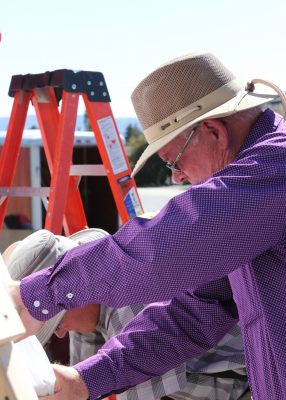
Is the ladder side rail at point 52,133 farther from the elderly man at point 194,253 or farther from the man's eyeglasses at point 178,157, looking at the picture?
the man's eyeglasses at point 178,157

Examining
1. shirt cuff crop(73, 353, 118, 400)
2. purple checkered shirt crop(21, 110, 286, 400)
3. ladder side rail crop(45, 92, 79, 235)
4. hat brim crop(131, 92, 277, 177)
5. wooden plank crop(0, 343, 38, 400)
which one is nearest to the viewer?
wooden plank crop(0, 343, 38, 400)

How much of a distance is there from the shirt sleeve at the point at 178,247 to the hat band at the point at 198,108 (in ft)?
0.77

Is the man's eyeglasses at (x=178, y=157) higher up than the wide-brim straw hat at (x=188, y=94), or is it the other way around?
the wide-brim straw hat at (x=188, y=94)

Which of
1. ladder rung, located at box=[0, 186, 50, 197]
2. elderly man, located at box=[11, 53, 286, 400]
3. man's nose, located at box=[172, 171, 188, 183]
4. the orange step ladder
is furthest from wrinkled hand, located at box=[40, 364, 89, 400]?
ladder rung, located at box=[0, 186, 50, 197]

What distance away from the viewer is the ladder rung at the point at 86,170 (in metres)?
3.78

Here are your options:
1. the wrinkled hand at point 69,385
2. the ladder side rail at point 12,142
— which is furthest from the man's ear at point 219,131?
the ladder side rail at point 12,142

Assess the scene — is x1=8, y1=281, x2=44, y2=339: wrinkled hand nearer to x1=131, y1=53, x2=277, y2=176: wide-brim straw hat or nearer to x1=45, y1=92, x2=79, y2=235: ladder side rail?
x1=131, y1=53, x2=277, y2=176: wide-brim straw hat

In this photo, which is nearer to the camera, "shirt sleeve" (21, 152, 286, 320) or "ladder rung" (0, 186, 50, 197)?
"shirt sleeve" (21, 152, 286, 320)

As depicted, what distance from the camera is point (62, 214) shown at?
349cm

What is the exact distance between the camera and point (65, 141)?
11.6ft

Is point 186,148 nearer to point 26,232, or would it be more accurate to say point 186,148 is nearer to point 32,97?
point 32,97

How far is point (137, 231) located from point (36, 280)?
0.78ft

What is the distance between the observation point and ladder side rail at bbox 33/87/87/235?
377cm

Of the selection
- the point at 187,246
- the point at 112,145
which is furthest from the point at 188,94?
the point at 112,145
